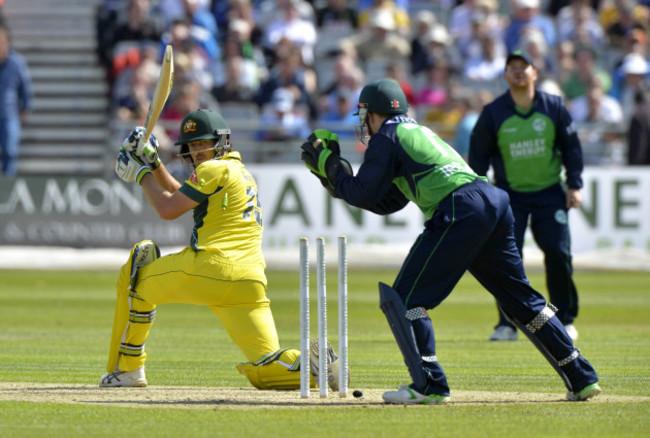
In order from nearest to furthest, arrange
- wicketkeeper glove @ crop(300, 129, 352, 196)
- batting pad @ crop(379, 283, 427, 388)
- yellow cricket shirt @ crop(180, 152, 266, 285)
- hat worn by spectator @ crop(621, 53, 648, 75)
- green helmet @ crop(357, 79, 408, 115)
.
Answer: batting pad @ crop(379, 283, 427, 388)
wicketkeeper glove @ crop(300, 129, 352, 196)
green helmet @ crop(357, 79, 408, 115)
yellow cricket shirt @ crop(180, 152, 266, 285)
hat worn by spectator @ crop(621, 53, 648, 75)

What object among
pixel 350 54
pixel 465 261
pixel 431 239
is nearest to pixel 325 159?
pixel 431 239

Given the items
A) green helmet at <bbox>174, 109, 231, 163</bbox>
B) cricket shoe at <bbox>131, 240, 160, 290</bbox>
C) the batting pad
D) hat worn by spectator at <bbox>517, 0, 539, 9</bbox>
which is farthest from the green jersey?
hat worn by spectator at <bbox>517, 0, 539, 9</bbox>

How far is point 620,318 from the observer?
13.5 metres

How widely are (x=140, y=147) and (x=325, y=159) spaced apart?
1.30 m

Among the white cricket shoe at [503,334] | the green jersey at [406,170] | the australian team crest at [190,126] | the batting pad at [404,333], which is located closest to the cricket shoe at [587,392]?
the batting pad at [404,333]

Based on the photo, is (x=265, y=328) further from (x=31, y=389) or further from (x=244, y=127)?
(x=244, y=127)

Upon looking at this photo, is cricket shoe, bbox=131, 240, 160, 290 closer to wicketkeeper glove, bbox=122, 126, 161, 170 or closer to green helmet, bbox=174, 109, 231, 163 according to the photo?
wicketkeeper glove, bbox=122, 126, 161, 170

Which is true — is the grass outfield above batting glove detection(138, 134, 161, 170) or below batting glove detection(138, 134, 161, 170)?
below

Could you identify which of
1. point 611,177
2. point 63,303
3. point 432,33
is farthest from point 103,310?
point 432,33

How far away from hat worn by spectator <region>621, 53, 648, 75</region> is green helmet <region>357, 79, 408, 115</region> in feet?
46.8

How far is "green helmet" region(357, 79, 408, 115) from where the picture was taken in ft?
24.3

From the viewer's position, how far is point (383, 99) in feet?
24.3

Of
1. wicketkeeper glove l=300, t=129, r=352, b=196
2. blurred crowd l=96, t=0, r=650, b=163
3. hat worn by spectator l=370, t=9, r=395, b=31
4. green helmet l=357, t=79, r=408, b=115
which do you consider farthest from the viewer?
hat worn by spectator l=370, t=9, r=395, b=31

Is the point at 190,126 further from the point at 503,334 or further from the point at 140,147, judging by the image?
the point at 503,334
